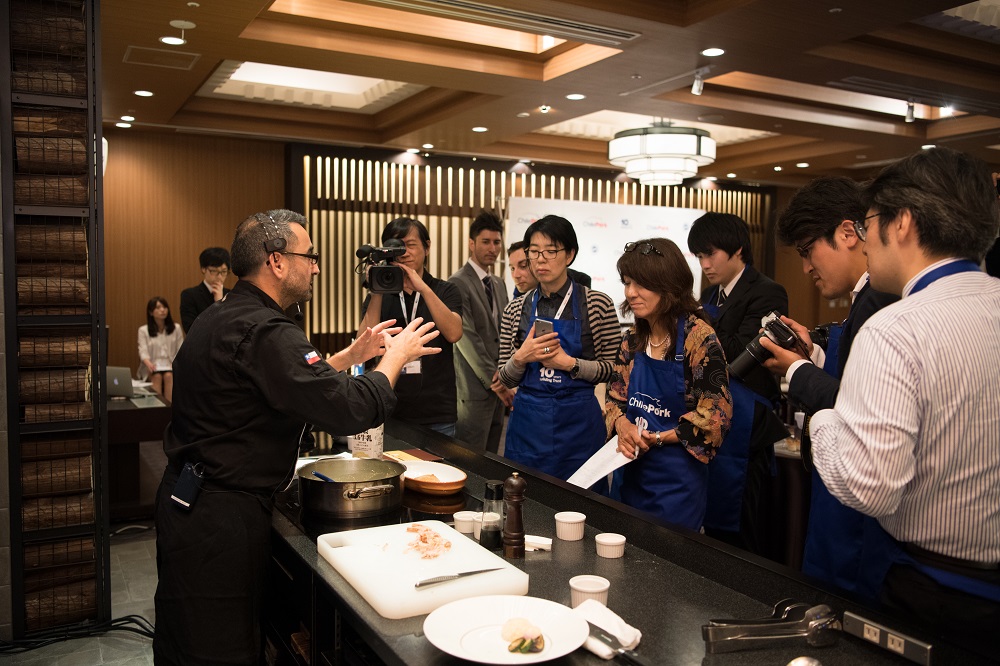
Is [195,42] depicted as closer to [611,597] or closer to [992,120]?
[611,597]

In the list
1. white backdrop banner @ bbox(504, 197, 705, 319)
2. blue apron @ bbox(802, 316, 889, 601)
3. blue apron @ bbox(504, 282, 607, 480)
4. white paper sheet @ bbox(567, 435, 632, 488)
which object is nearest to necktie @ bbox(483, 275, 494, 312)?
blue apron @ bbox(504, 282, 607, 480)

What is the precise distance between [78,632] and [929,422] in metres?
3.32

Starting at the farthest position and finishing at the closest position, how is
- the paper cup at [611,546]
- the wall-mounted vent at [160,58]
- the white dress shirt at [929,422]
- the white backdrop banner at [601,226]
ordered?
the white backdrop banner at [601,226]
the wall-mounted vent at [160,58]
the paper cup at [611,546]
the white dress shirt at [929,422]

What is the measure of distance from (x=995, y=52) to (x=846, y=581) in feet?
16.6

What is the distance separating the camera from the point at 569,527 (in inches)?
78.5

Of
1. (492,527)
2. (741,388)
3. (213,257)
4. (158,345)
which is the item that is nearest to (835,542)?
(492,527)

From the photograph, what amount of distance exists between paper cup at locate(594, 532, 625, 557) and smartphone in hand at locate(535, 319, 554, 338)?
119cm

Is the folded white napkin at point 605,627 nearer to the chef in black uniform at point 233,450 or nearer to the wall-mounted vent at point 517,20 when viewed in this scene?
the chef in black uniform at point 233,450

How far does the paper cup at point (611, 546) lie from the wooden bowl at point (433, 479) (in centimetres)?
57

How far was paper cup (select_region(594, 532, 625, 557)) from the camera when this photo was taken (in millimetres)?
1870

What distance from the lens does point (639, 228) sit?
32.7 feet

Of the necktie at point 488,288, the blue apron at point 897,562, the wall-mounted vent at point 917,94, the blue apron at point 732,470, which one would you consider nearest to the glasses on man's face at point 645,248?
the blue apron at point 732,470

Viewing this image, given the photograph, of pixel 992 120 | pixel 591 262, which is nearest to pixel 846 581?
pixel 992 120

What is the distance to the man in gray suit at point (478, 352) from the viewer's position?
4.42 meters
